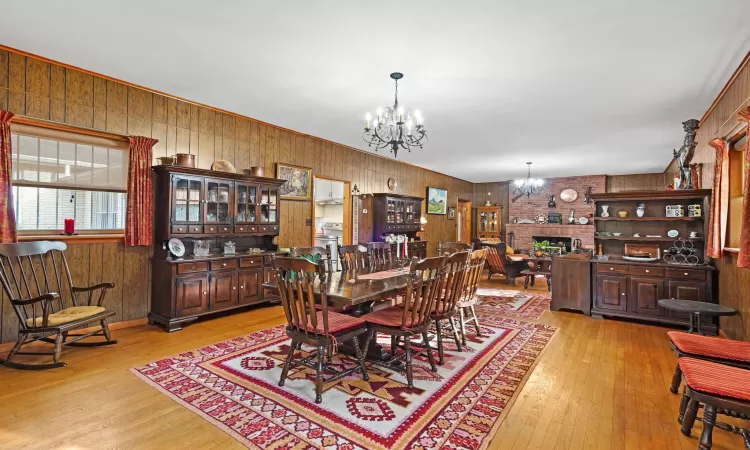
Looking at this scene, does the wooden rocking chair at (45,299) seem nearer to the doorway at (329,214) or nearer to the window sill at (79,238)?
the window sill at (79,238)

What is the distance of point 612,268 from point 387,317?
369cm

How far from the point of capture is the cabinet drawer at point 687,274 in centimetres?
449

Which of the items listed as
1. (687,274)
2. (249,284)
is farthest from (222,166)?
(687,274)

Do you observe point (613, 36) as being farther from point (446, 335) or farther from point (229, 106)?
point (229, 106)

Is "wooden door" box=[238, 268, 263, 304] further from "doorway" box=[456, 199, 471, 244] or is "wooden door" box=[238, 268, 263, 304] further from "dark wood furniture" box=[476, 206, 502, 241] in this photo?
"dark wood furniture" box=[476, 206, 502, 241]

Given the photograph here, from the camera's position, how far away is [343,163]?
7375 millimetres

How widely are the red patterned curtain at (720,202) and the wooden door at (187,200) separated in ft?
19.2

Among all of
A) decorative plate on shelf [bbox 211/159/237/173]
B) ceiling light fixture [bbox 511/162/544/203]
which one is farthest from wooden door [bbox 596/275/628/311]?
decorative plate on shelf [bbox 211/159/237/173]

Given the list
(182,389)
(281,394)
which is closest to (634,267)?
(281,394)

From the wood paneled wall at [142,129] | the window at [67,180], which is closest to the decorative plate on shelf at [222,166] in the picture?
the wood paneled wall at [142,129]

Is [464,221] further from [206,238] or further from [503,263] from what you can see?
[206,238]

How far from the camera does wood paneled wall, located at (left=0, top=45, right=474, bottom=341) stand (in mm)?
3621

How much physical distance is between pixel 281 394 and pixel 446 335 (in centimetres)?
203

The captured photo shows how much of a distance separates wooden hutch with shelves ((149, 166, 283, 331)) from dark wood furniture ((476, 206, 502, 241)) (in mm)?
8890
